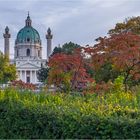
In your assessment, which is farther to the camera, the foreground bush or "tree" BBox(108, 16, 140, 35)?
"tree" BBox(108, 16, 140, 35)

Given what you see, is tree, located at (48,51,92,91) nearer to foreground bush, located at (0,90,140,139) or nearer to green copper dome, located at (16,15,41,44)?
foreground bush, located at (0,90,140,139)

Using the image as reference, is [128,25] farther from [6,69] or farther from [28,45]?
[28,45]

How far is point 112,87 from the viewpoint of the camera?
17.1 meters

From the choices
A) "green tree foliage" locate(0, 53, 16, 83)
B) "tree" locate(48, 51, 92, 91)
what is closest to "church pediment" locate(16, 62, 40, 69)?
"green tree foliage" locate(0, 53, 16, 83)

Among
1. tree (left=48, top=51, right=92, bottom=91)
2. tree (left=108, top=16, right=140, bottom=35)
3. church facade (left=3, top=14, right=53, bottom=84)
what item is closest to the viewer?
tree (left=48, top=51, right=92, bottom=91)

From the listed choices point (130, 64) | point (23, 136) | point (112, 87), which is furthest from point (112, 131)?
point (130, 64)

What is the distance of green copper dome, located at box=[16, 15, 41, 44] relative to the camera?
13000 centimetres

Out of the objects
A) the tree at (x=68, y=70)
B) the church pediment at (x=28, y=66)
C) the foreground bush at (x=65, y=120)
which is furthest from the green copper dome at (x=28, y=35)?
the foreground bush at (x=65, y=120)

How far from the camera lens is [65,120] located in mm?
8922

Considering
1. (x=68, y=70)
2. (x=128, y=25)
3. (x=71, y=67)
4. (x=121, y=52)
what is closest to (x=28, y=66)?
(x=128, y=25)

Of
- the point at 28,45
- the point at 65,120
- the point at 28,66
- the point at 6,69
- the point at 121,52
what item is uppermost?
the point at 28,45

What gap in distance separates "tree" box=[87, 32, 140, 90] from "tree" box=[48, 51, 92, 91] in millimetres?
833

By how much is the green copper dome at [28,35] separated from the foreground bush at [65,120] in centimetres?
11927

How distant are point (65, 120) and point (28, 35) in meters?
122
